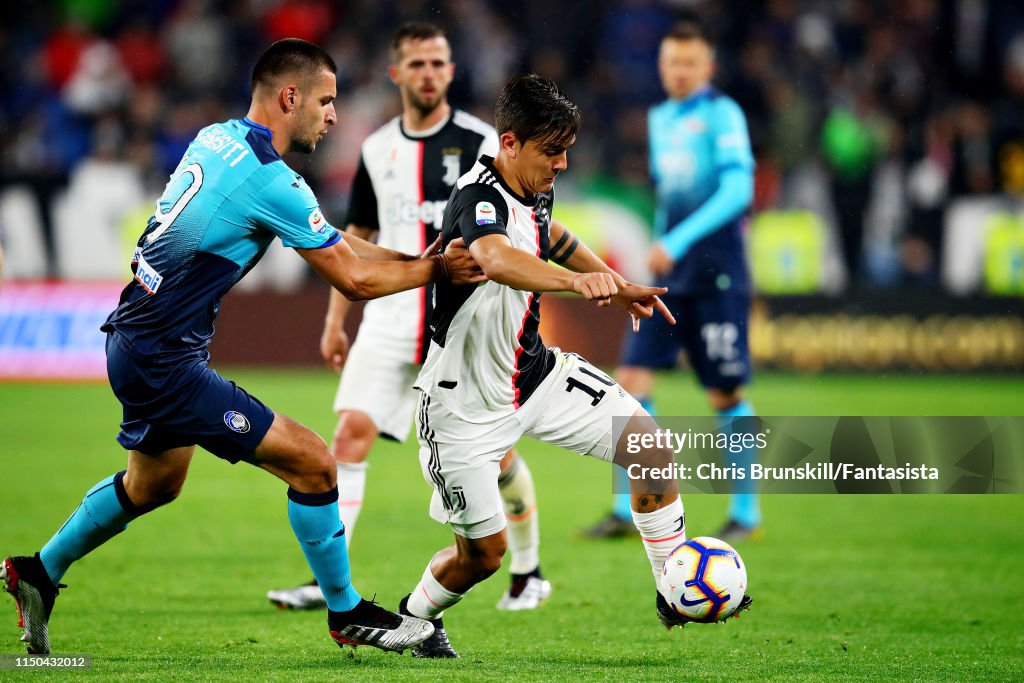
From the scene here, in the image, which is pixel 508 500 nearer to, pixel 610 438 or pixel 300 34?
pixel 610 438

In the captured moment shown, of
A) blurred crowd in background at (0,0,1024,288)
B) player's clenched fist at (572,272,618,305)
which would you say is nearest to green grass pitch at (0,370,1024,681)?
player's clenched fist at (572,272,618,305)

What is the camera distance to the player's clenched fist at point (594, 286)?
4.57m

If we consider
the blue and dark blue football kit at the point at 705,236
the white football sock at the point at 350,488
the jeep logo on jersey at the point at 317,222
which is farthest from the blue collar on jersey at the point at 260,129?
the blue and dark blue football kit at the point at 705,236

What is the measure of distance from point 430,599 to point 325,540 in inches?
19.7

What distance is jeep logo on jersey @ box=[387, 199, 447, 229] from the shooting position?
22.0 feet

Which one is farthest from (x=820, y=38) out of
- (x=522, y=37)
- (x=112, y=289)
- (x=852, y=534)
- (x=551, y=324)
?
(x=852, y=534)

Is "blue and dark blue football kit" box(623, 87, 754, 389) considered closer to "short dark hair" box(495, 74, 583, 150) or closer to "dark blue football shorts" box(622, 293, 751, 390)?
"dark blue football shorts" box(622, 293, 751, 390)

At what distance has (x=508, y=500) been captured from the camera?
6.36 metres

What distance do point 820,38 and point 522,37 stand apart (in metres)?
4.00

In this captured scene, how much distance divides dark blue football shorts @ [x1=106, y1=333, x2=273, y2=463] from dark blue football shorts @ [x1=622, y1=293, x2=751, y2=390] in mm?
3784

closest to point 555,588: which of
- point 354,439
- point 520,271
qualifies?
point 354,439

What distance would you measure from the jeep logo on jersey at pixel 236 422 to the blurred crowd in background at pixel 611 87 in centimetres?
1121

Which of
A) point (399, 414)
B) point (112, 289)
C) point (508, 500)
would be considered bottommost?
point (508, 500)

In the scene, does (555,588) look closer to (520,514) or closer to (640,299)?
(520,514)
